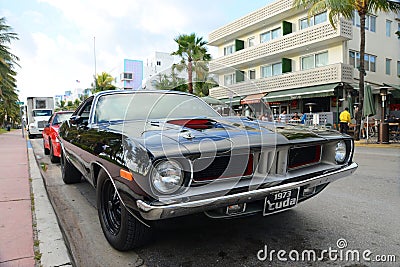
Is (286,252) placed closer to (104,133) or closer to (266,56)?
(104,133)

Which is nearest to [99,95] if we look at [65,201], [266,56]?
[65,201]

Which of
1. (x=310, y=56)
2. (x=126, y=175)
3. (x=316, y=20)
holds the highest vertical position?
(x=316, y=20)

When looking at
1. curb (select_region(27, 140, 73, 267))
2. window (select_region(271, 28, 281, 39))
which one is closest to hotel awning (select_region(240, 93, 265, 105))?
curb (select_region(27, 140, 73, 267))

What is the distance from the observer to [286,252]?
2.60 metres

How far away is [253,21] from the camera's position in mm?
23250

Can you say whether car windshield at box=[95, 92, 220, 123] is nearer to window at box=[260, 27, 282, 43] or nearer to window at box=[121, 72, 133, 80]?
window at box=[260, 27, 282, 43]

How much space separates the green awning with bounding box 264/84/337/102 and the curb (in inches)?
617

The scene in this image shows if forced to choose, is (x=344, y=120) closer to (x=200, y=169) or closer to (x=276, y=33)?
(x=276, y=33)

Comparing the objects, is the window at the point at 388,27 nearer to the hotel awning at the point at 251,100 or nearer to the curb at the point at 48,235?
the hotel awning at the point at 251,100

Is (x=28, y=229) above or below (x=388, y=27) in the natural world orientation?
below

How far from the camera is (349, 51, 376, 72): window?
18.8 meters

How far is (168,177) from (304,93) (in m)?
17.3

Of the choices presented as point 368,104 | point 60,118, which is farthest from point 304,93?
point 60,118

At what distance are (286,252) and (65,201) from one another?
3.28 meters
